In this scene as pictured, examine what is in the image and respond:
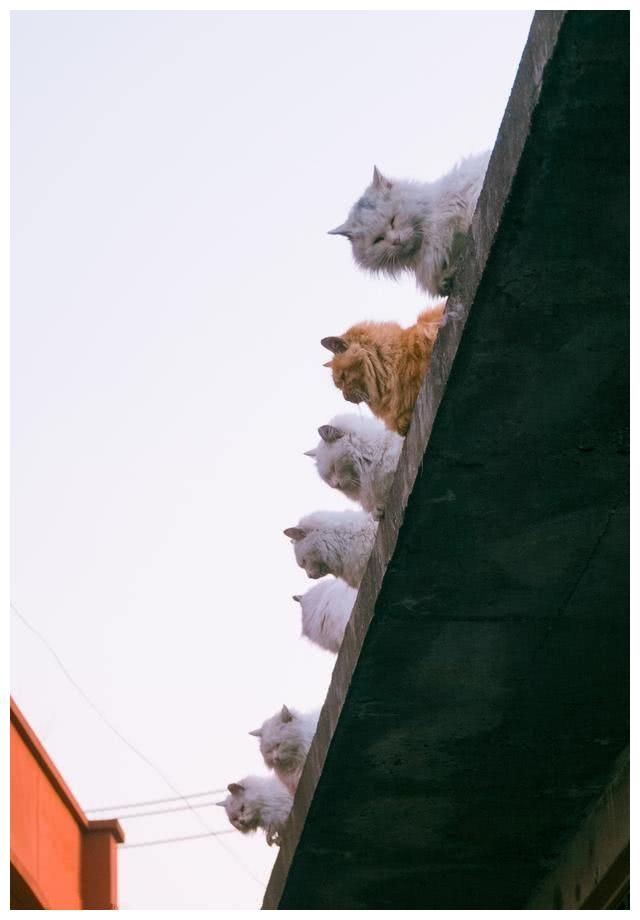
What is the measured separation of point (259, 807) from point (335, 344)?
96.8 inches

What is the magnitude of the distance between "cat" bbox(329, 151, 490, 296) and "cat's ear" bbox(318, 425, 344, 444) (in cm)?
75

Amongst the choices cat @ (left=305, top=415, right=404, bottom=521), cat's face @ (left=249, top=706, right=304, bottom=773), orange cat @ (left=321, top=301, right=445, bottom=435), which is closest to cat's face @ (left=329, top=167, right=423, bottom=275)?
orange cat @ (left=321, top=301, right=445, bottom=435)

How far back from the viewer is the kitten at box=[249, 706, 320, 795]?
20.2 ft

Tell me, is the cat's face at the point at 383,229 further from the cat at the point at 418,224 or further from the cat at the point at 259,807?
the cat at the point at 259,807

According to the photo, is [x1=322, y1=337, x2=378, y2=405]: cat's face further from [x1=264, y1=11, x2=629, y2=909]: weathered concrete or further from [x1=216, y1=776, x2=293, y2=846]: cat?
[x1=216, y1=776, x2=293, y2=846]: cat

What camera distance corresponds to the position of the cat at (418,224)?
4.22 meters

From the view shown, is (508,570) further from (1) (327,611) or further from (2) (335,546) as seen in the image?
(1) (327,611)

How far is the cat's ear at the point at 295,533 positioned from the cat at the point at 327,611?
0.24 metres

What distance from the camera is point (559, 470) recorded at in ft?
11.2

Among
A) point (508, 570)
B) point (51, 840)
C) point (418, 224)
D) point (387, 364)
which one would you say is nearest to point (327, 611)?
point (387, 364)

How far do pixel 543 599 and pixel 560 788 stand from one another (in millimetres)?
935

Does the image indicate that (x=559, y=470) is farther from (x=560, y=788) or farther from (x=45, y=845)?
(x=45, y=845)

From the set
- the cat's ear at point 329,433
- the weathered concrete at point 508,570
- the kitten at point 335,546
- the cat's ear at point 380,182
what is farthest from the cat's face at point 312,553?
the cat's ear at point 380,182

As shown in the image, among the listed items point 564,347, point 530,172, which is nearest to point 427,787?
point 564,347
